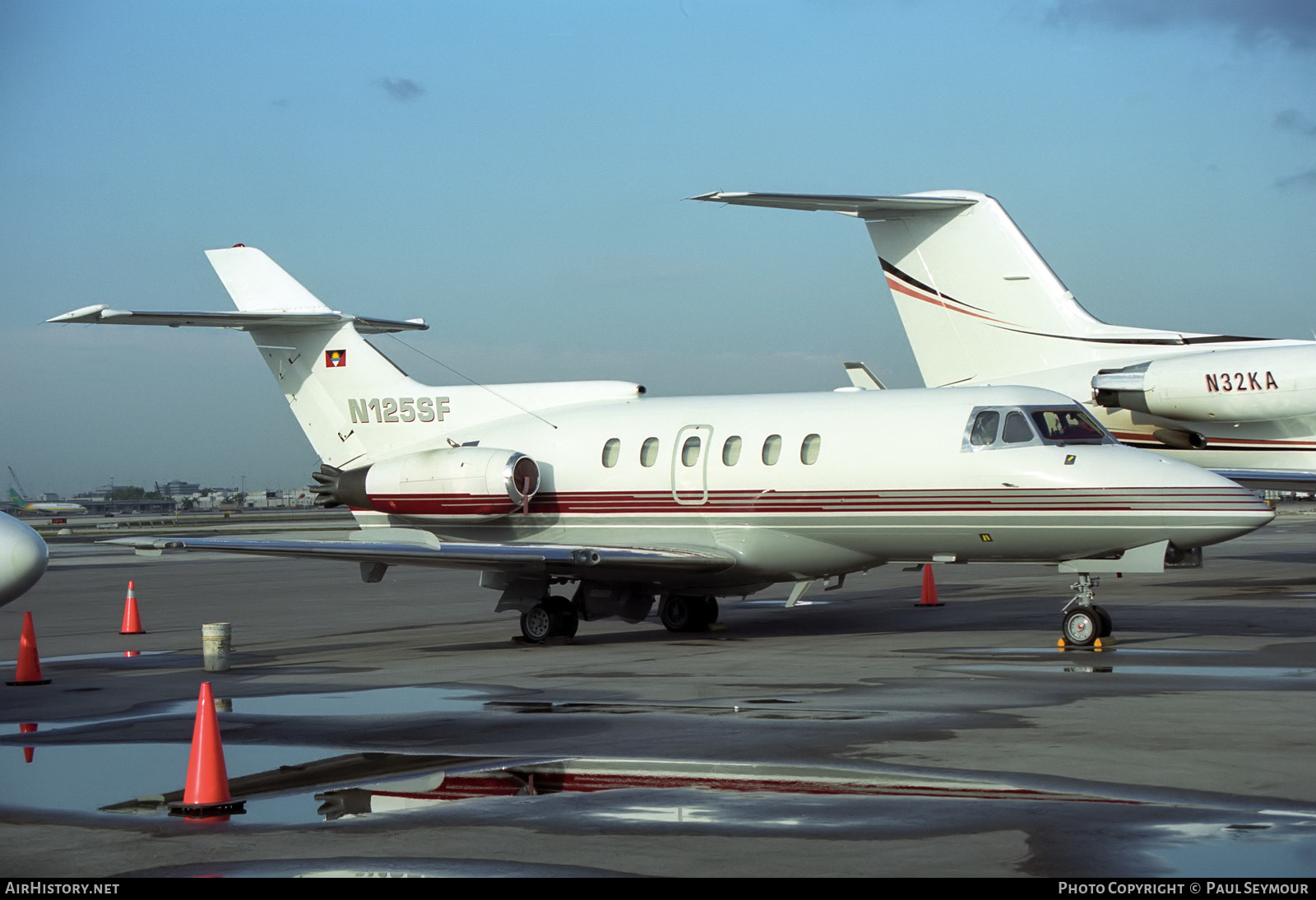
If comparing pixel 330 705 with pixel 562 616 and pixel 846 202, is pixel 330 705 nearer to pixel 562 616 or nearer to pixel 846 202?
pixel 562 616

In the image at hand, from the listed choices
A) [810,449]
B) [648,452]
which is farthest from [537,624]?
[810,449]

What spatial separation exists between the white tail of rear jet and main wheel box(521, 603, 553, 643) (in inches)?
136

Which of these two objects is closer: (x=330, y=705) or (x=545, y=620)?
(x=330, y=705)

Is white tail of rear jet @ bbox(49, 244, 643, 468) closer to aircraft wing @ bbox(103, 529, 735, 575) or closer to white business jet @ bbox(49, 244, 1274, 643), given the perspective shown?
white business jet @ bbox(49, 244, 1274, 643)

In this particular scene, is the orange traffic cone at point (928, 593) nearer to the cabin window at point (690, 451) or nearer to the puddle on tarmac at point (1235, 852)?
the cabin window at point (690, 451)

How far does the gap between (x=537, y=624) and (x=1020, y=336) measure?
10.0 metres

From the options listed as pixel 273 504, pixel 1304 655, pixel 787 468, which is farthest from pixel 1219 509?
pixel 273 504

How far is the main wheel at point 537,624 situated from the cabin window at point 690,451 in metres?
2.56

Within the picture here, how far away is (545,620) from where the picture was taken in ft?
57.7

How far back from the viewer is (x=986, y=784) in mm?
7680

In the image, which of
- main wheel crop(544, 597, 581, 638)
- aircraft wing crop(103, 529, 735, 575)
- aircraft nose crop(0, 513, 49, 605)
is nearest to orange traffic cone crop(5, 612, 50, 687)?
aircraft wing crop(103, 529, 735, 575)

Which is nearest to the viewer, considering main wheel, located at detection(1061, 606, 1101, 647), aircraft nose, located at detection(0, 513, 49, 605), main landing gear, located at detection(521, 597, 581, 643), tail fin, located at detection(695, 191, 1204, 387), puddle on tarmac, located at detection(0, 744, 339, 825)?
puddle on tarmac, located at detection(0, 744, 339, 825)

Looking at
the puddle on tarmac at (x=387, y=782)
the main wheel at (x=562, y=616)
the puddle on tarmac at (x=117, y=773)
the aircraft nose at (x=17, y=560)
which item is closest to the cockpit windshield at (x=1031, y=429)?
the main wheel at (x=562, y=616)

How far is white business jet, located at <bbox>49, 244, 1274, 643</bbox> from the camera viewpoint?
15.2 meters
